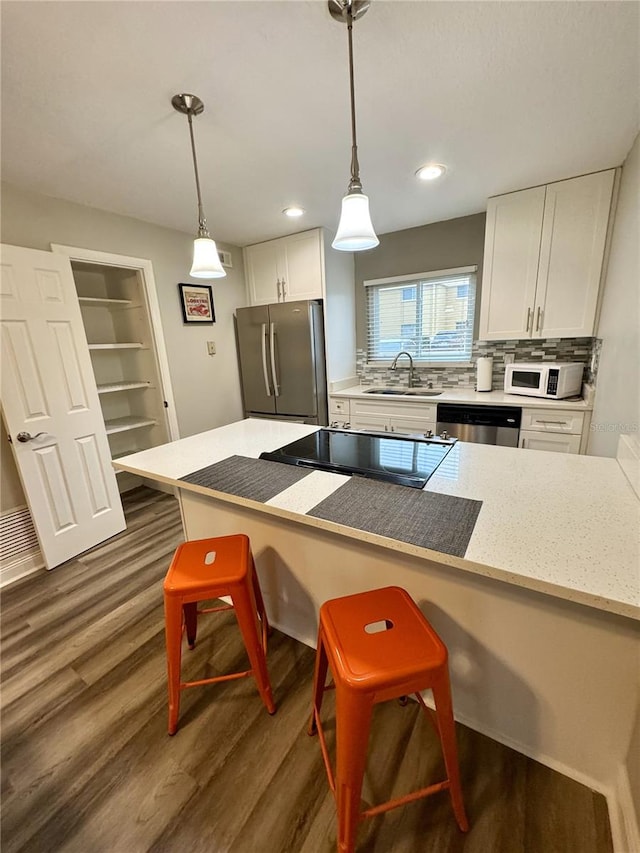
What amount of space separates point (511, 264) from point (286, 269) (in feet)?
6.48

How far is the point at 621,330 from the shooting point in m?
1.81

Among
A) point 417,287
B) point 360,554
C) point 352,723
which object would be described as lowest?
point 352,723

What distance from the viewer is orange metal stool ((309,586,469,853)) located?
847mm

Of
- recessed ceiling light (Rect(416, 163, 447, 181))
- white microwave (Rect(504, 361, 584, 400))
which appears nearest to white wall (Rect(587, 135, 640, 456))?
white microwave (Rect(504, 361, 584, 400))

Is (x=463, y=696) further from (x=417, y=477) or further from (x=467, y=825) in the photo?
(x=417, y=477)

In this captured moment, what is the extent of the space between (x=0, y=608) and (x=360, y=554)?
7.19 feet

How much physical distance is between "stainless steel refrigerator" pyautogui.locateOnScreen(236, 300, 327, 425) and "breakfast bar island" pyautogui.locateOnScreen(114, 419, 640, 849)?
1.84 m

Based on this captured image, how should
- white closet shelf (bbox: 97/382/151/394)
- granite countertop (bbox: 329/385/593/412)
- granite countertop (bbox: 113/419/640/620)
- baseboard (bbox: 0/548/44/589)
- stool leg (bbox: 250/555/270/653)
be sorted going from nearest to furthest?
granite countertop (bbox: 113/419/640/620)
stool leg (bbox: 250/555/270/653)
baseboard (bbox: 0/548/44/589)
granite countertop (bbox: 329/385/593/412)
white closet shelf (bbox: 97/382/151/394)

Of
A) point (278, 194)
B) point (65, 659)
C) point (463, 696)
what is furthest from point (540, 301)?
point (65, 659)

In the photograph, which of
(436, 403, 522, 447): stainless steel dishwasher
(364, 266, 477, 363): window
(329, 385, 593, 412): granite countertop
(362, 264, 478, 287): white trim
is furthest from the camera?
(364, 266, 477, 363): window

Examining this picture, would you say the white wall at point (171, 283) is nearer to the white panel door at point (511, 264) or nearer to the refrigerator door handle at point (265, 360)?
the refrigerator door handle at point (265, 360)

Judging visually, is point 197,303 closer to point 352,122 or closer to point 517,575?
point 352,122

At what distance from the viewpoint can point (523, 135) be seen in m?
1.78

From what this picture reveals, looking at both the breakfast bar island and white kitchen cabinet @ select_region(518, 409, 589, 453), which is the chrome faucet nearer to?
white kitchen cabinet @ select_region(518, 409, 589, 453)
